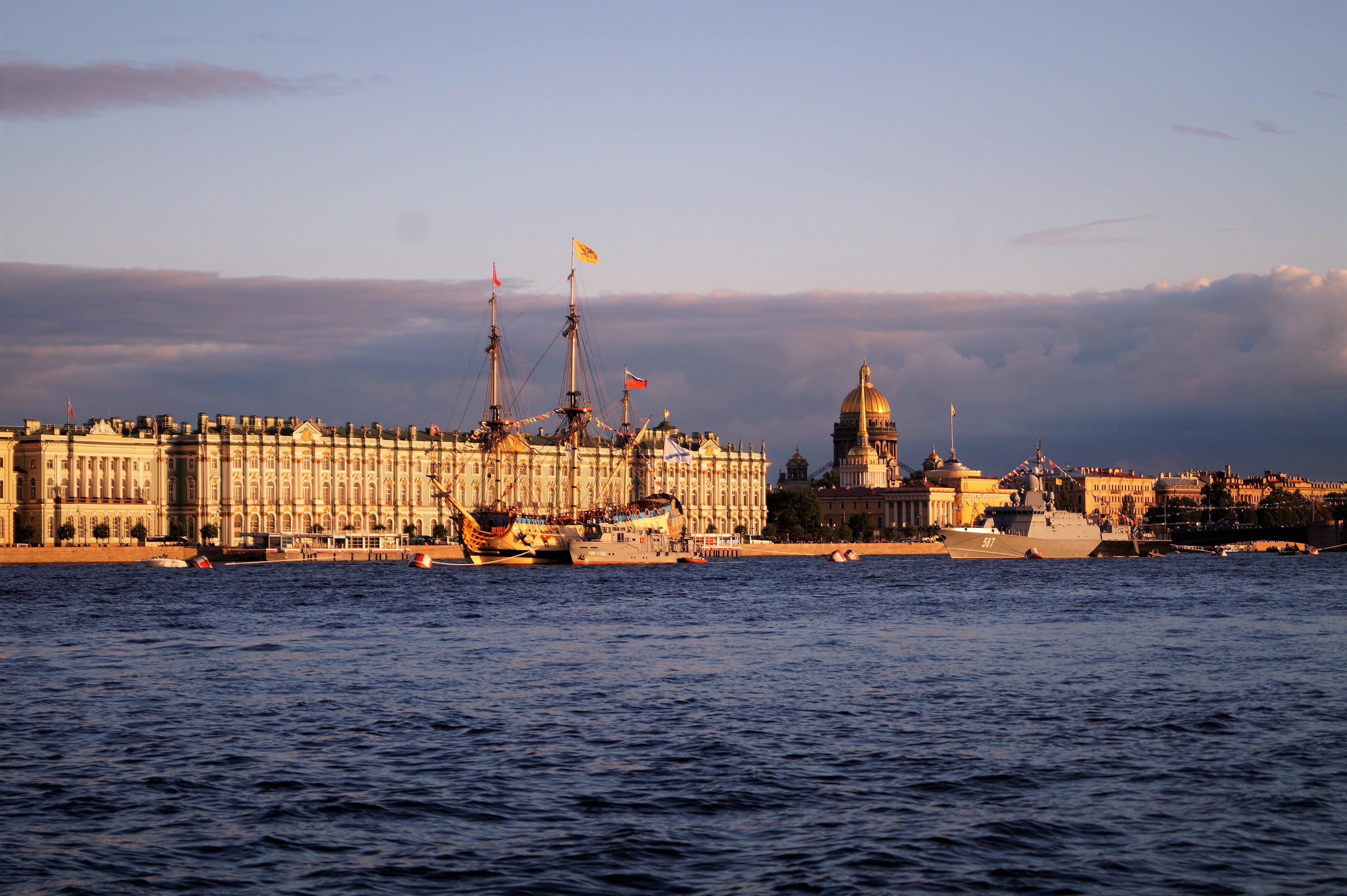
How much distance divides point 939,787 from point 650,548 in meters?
90.3

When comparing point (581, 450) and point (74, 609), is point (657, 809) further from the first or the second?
point (581, 450)

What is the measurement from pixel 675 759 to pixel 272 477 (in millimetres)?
130666

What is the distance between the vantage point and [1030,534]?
4943 inches

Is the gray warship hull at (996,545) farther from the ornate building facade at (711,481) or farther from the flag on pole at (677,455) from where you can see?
the ornate building facade at (711,481)

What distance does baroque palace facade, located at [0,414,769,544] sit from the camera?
445ft

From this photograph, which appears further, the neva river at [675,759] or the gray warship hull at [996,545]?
the gray warship hull at [996,545]

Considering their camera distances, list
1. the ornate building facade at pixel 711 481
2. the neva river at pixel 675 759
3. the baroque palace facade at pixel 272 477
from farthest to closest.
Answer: the ornate building facade at pixel 711 481 < the baroque palace facade at pixel 272 477 < the neva river at pixel 675 759

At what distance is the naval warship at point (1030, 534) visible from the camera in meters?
125

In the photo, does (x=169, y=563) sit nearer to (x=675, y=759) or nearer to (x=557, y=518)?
(x=557, y=518)

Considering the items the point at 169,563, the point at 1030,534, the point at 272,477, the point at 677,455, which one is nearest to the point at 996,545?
the point at 1030,534

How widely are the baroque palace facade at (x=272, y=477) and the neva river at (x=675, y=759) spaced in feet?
266

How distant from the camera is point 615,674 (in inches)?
1233

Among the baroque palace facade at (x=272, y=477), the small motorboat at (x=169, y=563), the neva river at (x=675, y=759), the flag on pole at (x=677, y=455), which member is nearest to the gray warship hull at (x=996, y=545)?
the flag on pole at (x=677, y=455)

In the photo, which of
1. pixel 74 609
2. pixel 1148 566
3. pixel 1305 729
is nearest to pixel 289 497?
pixel 1148 566
